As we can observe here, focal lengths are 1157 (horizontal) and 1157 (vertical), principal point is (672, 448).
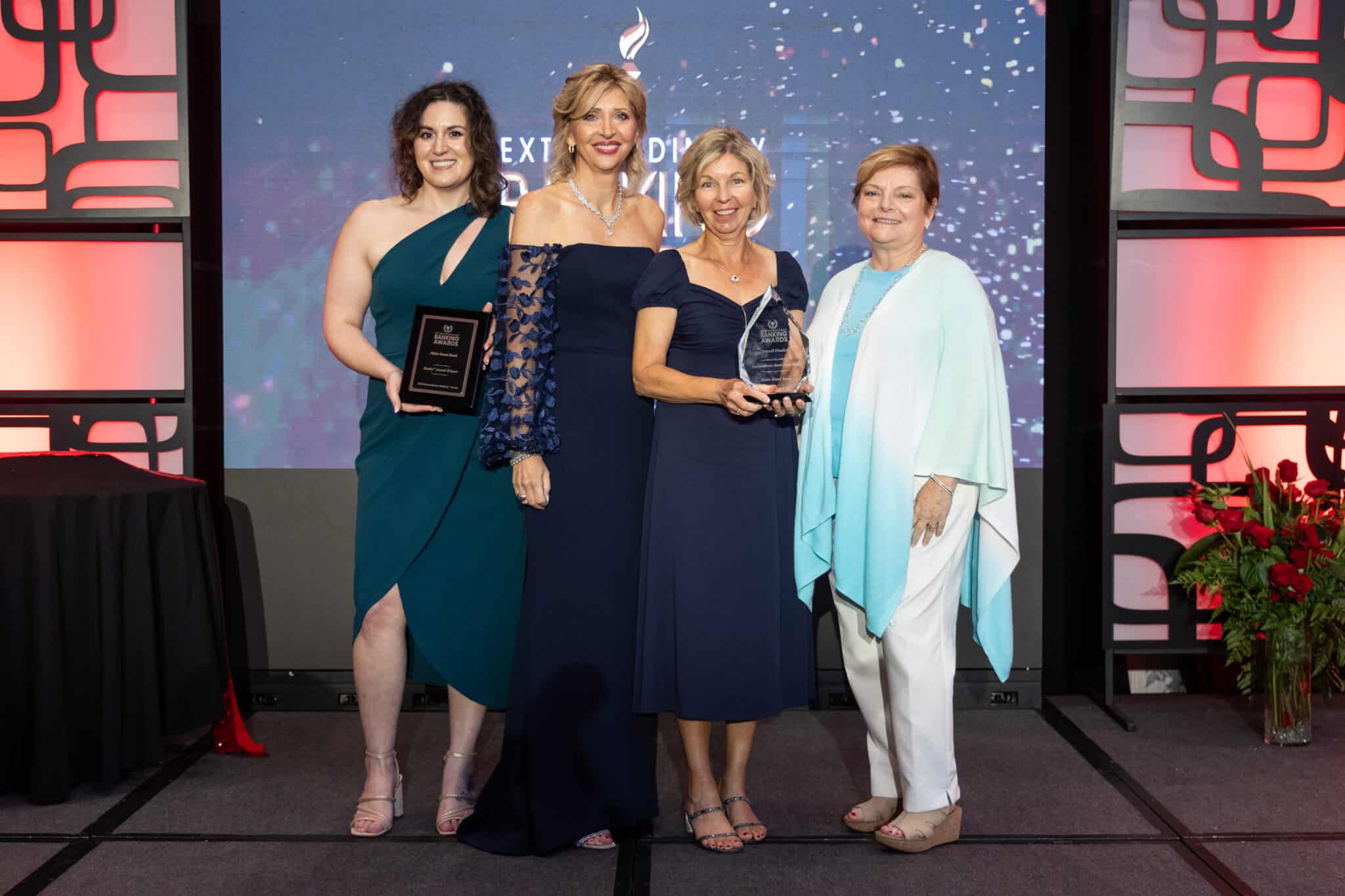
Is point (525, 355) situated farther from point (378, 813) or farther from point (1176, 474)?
point (1176, 474)

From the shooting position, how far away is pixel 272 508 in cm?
426

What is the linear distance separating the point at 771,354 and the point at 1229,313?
2394 mm

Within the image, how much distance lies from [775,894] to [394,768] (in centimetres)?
107

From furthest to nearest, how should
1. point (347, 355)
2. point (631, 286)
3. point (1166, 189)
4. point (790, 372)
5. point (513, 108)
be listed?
point (513, 108) → point (1166, 189) → point (347, 355) → point (631, 286) → point (790, 372)

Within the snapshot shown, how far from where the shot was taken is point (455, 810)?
2920 mm

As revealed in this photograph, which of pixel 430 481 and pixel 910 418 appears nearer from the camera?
pixel 910 418

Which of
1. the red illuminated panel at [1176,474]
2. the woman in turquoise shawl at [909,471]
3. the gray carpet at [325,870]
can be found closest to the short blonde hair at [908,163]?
the woman in turquoise shawl at [909,471]

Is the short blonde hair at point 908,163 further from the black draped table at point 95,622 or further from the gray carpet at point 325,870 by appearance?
the black draped table at point 95,622

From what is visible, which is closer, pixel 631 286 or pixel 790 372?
pixel 790 372

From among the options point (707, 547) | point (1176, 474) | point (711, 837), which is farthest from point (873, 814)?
point (1176, 474)

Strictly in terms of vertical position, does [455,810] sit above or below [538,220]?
below

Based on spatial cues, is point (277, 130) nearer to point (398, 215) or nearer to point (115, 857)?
point (398, 215)

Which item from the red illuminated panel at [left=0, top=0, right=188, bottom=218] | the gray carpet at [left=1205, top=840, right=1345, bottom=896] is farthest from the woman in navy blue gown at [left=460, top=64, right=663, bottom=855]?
the red illuminated panel at [left=0, top=0, right=188, bottom=218]

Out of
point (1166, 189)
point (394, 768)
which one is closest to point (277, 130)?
point (394, 768)
